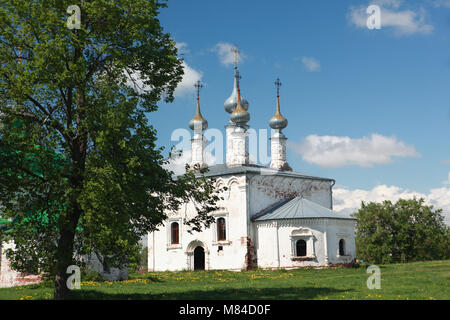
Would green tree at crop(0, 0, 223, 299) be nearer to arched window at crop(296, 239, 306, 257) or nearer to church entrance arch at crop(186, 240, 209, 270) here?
arched window at crop(296, 239, 306, 257)

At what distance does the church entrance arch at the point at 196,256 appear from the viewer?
31.5 metres

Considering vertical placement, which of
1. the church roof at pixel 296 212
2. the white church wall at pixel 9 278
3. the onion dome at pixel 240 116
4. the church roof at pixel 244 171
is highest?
the onion dome at pixel 240 116

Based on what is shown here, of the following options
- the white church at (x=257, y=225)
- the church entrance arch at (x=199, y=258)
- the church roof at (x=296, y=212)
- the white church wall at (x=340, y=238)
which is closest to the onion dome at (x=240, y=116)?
the white church at (x=257, y=225)

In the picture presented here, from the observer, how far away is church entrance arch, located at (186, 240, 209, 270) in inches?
1239

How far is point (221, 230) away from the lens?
100ft

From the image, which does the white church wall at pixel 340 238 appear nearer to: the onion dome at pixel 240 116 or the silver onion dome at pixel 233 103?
the onion dome at pixel 240 116

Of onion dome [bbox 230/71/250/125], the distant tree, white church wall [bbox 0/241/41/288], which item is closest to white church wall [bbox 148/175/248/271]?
onion dome [bbox 230/71/250/125]

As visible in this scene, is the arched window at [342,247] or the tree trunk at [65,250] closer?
the tree trunk at [65,250]

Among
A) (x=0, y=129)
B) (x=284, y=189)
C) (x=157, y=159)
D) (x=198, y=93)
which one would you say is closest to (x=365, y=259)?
(x=284, y=189)

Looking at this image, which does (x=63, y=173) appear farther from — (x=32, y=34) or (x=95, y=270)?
(x=95, y=270)

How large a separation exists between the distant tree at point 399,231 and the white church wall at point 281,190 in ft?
41.2

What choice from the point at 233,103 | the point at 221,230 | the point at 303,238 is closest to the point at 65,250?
the point at 303,238

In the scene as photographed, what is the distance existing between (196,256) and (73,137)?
20.3m

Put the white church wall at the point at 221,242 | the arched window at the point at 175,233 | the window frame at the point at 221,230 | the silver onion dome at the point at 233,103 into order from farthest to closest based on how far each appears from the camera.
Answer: the silver onion dome at the point at 233,103 < the arched window at the point at 175,233 < the window frame at the point at 221,230 < the white church wall at the point at 221,242
